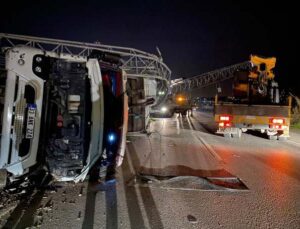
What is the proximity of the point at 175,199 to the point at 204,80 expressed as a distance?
4535 centimetres

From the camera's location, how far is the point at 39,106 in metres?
4.18

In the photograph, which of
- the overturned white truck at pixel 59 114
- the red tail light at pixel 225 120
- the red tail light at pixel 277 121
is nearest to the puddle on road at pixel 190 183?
the overturned white truck at pixel 59 114

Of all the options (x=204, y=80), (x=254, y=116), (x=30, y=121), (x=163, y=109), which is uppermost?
(x=204, y=80)

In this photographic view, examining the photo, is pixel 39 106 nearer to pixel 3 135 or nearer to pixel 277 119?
pixel 3 135

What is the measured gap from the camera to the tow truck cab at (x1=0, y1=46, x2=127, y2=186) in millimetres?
3990

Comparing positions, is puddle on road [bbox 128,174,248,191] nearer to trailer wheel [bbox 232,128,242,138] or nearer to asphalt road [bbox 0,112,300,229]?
asphalt road [bbox 0,112,300,229]

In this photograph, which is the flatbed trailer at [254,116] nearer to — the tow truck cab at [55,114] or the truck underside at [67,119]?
the tow truck cab at [55,114]

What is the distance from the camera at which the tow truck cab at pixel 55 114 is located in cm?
399

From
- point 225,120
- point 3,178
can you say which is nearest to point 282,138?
point 225,120

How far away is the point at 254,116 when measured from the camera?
10.9 m

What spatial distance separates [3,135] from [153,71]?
17.9 meters

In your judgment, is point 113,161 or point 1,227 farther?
point 113,161

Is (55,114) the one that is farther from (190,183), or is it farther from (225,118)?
(225,118)

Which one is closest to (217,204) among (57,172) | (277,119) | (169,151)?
(57,172)
